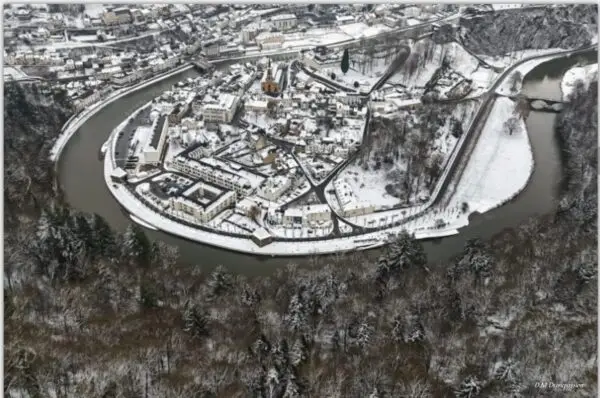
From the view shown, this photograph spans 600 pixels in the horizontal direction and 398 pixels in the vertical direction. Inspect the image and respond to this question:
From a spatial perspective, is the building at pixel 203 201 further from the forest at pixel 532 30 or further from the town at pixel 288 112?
the forest at pixel 532 30

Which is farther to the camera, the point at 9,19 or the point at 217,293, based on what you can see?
the point at 9,19

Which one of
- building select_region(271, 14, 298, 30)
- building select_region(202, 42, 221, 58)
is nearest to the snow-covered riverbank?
building select_region(202, 42, 221, 58)

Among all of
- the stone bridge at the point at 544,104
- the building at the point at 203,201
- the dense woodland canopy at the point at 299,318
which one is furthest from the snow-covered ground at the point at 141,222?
the stone bridge at the point at 544,104

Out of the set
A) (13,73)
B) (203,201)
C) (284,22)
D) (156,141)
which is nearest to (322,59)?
(284,22)

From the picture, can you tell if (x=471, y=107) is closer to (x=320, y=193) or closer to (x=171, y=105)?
(x=320, y=193)

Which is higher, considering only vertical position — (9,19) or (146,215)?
(9,19)

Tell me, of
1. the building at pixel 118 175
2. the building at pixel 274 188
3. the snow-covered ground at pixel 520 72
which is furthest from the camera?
the snow-covered ground at pixel 520 72

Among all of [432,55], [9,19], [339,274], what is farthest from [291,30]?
[339,274]
